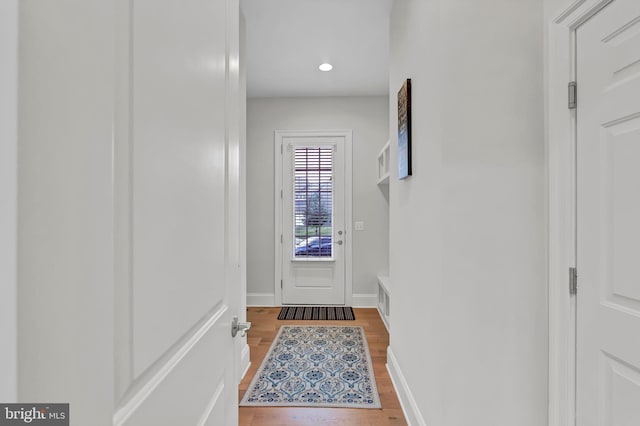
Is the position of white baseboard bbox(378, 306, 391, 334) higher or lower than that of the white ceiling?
lower

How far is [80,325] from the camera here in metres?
0.36

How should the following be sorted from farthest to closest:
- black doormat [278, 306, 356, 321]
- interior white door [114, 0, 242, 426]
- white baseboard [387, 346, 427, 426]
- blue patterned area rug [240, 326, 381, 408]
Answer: black doormat [278, 306, 356, 321] → blue patterned area rug [240, 326, 381, 408] → white baseboard [387, 346, 427, 426] → interior white door [114, 0, 242, 426]

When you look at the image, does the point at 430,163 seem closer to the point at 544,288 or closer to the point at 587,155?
the point at 587,155

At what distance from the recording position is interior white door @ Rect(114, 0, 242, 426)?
47 centimetres

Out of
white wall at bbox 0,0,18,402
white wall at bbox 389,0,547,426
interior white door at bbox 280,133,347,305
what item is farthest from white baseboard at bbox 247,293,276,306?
white wall at bbox 0,0,18,402

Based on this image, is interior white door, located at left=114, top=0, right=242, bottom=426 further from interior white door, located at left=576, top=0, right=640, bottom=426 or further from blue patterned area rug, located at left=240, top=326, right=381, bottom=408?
blue patterned area rug, located at left=240, top=326, right=381, bottom=408

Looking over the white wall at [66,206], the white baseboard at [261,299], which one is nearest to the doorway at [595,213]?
the white wall at [66,206]

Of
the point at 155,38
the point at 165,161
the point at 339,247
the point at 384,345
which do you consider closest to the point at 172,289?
the point at 165,161

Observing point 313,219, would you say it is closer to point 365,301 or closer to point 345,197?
point 345,197

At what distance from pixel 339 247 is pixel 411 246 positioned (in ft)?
8.10

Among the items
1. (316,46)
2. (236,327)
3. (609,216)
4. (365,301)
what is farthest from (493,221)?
(365,301)

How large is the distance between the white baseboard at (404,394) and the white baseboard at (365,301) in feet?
5.78

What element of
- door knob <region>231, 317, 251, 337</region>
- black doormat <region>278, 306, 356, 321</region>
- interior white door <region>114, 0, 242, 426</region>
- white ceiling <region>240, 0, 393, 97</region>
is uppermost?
white ceiling <region>240, 0, 393, 97</region>

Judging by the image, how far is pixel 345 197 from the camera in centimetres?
437
